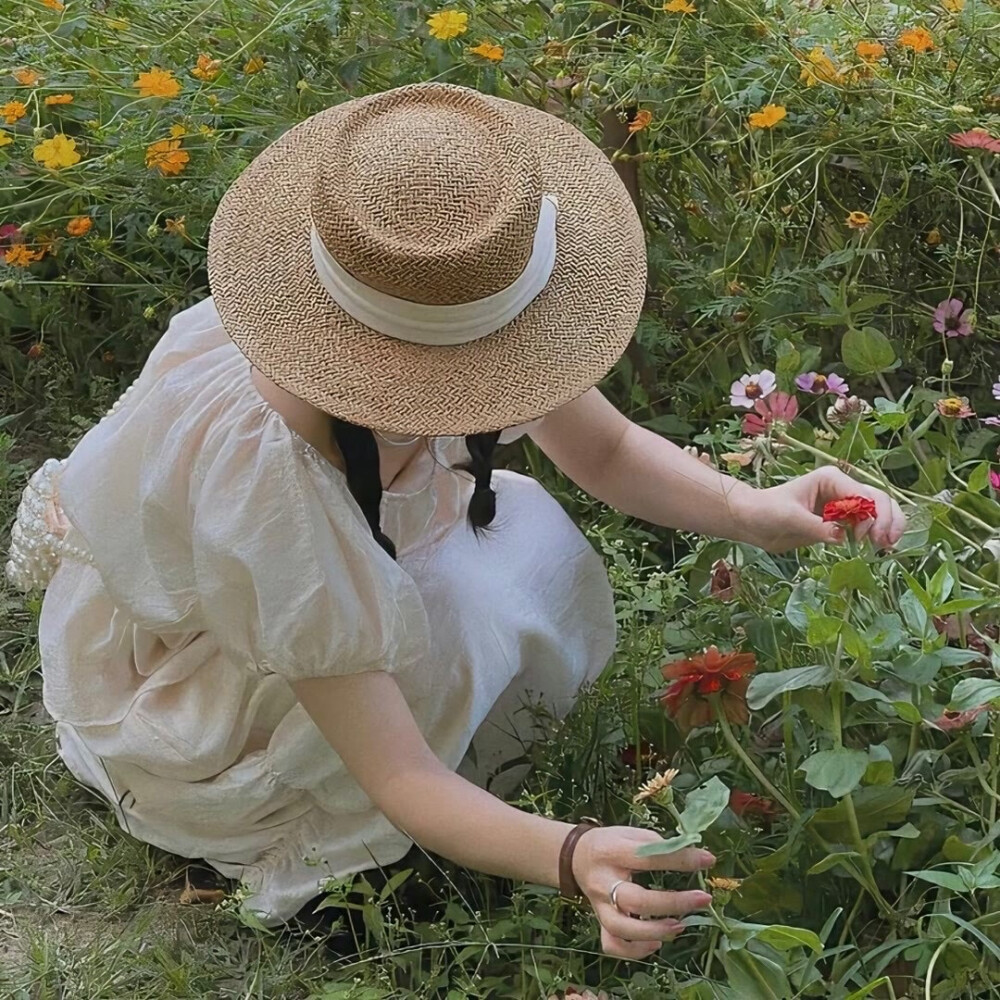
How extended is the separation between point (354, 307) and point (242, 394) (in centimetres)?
23

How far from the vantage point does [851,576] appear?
3.67ft

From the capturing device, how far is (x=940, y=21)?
1.74 m

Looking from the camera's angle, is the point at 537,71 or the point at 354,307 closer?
the point at 354,307

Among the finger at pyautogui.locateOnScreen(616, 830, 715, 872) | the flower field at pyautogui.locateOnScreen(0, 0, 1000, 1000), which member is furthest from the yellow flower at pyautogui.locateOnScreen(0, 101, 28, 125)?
the finger at pyautogui.locateOnScreen(616, 830, 715, 872)

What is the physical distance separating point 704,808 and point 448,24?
1.20 m

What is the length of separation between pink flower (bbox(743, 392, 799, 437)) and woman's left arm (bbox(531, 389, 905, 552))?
0.19 ft

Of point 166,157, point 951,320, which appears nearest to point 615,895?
point 951,320

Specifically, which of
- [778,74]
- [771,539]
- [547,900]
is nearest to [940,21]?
[778,74]

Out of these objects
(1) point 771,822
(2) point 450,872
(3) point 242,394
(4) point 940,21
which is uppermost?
(4) point 940,21

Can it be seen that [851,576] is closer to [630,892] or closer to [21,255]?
[630,892]

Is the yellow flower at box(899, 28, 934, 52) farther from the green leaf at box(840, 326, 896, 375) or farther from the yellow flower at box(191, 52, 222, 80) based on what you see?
the yellow flower at box(191, 52, 222, 80)

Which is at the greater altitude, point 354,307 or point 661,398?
point 354,307

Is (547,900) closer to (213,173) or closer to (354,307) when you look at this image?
(354,307)

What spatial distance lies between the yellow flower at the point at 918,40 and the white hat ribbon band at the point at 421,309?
0.73 metres
